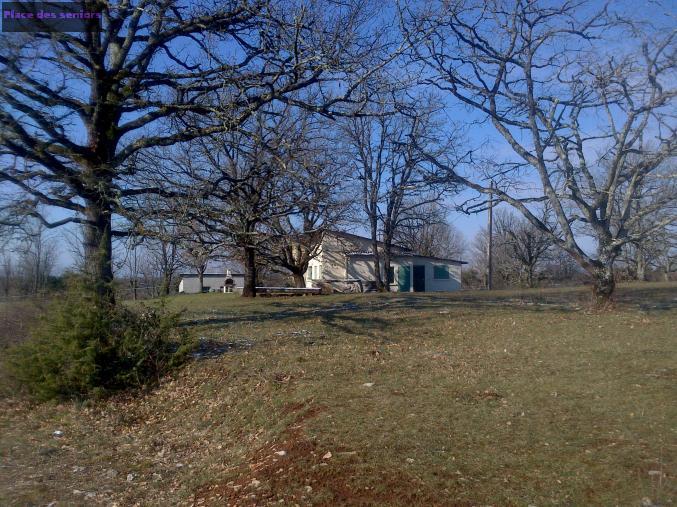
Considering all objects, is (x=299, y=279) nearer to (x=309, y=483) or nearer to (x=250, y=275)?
(x=250, y=275)

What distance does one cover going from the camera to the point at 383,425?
21.7 ft

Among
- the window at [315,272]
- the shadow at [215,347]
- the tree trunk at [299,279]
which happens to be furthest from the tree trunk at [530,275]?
the shadow at [215,347]

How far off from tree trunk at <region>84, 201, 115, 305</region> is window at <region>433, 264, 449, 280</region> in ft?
110

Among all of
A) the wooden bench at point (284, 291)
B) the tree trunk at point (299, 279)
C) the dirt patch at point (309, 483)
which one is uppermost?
the tree trunk at point (299, 279)

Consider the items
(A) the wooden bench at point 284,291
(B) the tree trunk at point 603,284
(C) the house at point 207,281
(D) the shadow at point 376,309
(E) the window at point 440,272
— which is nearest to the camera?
(B) the tree trunk at point 603,284

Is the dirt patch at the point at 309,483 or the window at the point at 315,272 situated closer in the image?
the dirt patch at the point at 309,483

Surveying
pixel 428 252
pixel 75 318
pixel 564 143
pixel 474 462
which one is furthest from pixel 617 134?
pixel 428 252

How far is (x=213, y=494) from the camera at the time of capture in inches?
230

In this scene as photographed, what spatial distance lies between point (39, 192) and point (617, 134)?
41.9ft

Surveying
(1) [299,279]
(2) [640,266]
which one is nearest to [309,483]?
(1) [299,279]

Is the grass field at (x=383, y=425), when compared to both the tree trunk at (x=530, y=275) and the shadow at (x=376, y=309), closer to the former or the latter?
the shadow at (x=376, y=309)

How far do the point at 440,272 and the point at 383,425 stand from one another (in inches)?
1532

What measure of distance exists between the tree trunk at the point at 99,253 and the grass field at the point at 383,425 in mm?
2165

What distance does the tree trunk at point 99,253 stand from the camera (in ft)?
36.6
